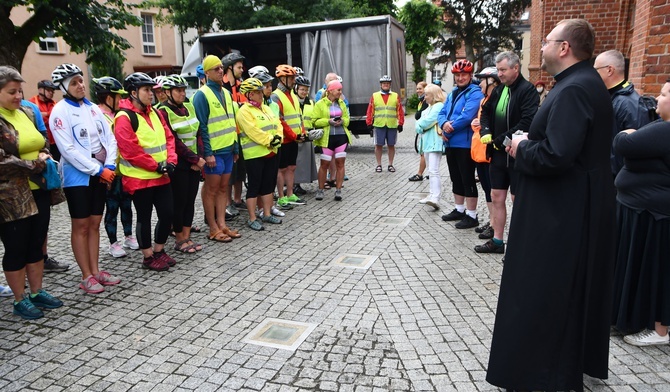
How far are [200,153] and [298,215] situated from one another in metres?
2.20

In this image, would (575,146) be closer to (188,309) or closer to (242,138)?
(188,309)

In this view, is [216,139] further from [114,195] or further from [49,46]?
[49,46]

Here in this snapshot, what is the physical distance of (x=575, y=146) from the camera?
8.50ft

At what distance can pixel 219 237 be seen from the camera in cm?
654

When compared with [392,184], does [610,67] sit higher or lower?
higher

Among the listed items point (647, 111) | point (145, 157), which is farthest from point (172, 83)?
point (647, 111)

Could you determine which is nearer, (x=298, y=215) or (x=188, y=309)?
(x=188, y=309)

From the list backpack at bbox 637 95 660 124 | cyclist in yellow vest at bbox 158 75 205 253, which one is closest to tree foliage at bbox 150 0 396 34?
cyclist in yellow vest at bbox 158 75 205 253

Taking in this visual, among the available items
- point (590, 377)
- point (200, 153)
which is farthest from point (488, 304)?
point (200, 153)

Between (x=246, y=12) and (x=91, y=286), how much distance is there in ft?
55.6

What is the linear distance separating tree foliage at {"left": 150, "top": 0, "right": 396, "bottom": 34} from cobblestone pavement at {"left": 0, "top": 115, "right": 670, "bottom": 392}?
1462 centimetres

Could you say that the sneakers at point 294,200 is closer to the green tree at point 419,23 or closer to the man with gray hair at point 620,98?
the man with gray hair at point 620,98

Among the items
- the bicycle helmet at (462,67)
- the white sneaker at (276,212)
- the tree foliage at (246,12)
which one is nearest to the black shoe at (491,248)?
the bicycle helmet at (462,67)

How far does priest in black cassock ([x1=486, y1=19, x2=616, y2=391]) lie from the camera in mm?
2648
